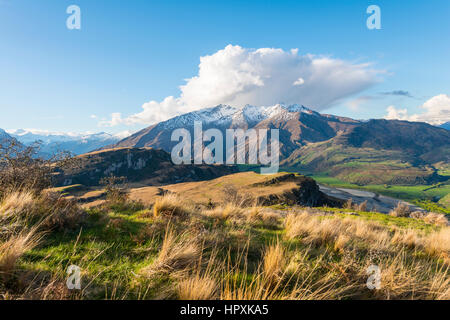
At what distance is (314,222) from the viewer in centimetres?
644

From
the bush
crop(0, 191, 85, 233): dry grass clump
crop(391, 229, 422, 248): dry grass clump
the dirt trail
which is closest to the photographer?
crop(0, 191, 85, 233): dry grass clump

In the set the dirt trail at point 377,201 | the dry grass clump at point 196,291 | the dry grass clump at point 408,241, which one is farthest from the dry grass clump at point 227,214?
the dirt trail at point 377,201

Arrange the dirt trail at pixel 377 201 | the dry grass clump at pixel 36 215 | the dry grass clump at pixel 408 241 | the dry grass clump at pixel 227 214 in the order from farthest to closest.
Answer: the dirt trail at pixel 377 201
the dry grass clump at pixel 227 214
the dry grass clump at pixel 408 241
the dry grass clump at pixel 36 215

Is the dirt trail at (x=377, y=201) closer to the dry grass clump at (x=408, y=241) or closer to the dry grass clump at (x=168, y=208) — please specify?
the dry grass clump at (x=408, y=241)

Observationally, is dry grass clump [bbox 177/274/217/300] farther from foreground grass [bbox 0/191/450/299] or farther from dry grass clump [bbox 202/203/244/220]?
dry grass clump [bbox 202/203/244/220]

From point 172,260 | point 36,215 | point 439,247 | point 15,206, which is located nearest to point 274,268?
point 172,260

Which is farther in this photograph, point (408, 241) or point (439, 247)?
point (408, 241)

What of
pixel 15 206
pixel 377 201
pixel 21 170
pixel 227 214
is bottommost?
pixel 377 201

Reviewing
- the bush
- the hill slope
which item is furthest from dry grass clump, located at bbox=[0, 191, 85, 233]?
the hill slope

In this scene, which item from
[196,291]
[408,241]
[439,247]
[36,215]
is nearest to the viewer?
[196,291]

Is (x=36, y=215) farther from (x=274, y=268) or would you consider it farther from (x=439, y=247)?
(x=439, y=247)
